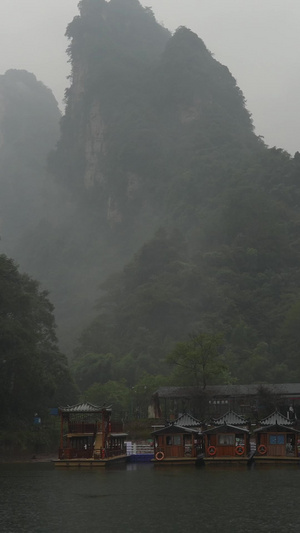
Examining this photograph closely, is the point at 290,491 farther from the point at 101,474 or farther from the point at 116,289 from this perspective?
the point at 116,289

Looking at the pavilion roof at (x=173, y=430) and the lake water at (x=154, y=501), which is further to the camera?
the pavilion roof at (x=173, y=430)

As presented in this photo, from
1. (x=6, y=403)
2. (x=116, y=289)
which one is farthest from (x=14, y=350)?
(x=116, y=289)

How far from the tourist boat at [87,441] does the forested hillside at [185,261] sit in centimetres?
2455

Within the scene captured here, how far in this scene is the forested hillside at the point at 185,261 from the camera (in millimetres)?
104812

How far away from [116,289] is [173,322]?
22.6 metres

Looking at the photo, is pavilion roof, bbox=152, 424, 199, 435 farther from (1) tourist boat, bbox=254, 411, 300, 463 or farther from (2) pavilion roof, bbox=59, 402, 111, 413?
(1) tourist boat, bbox=254, 411, 300, 463

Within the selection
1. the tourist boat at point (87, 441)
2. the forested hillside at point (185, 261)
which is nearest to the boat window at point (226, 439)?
the tourist boat at point (87, 441)

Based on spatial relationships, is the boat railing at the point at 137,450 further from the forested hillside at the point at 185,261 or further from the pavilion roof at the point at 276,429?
the forested hillside at the point at 185,261

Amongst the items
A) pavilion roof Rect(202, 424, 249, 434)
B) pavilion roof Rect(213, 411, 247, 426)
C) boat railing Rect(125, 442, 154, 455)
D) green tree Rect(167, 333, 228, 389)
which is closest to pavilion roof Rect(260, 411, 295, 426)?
pavilion roof Rect(202, 424, 249, 434)

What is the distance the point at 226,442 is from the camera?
5075 centimetres

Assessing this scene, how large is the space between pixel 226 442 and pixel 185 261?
8604 cm

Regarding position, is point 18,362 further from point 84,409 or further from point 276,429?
point 276,429

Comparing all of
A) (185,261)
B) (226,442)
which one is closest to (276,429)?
(226,442)

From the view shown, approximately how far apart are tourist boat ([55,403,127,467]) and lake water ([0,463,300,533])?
4078 mm
